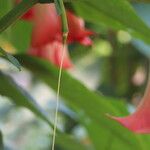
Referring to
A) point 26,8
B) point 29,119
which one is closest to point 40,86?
point 29,119

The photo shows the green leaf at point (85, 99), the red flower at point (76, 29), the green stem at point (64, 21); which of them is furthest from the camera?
the red flower at point (76, 29)

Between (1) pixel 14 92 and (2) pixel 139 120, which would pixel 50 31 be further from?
(2) pixel 139 120

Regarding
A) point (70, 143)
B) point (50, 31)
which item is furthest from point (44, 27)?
point (70, 143)

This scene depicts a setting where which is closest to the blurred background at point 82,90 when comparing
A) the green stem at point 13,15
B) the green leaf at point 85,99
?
the green leaf at point 85,99

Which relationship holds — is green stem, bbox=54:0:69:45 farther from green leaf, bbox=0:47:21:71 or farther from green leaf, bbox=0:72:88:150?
green leaf, bbox=0:72:88:150

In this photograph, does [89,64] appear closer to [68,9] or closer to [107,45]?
[107,45]

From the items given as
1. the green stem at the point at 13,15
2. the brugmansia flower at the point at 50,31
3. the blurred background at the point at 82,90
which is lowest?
the blurred background at the point at 82,90

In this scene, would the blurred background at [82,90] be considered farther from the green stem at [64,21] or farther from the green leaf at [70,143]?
the green stem at [64,21]
